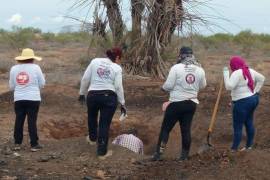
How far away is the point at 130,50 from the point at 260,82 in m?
8.40

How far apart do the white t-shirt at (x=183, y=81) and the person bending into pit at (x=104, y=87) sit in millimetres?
811

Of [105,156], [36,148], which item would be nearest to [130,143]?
[105,156]

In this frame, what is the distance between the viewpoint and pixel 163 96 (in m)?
15.1

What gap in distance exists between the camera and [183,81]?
9.07 meters

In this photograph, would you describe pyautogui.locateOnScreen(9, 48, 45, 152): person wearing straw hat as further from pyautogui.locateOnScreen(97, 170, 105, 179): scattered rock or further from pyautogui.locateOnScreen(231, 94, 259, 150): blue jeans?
pyautogui.locateOnScreen(231, 94, 259, 150): blue jeans

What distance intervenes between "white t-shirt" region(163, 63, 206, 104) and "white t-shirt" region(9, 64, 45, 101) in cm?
212

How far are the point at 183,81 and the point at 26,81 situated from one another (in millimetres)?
2488

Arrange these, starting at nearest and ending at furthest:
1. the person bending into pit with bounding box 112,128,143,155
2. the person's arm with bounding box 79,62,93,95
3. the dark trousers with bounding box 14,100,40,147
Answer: the person's arm with bounding box 79,62,93,95 < the dark trousers with bounding box 14,100,40,147 < the person bending into pit with bounding box 112,128,143,155

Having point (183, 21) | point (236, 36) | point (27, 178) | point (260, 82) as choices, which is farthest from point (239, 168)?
point (236, 36)

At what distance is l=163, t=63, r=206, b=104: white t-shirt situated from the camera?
9062 millimetres

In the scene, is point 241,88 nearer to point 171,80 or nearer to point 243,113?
point 243,113

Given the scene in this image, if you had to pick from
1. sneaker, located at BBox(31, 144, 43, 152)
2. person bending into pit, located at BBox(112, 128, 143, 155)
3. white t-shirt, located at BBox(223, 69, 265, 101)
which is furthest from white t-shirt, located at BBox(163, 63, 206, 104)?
sneaker, located at BBox(31, 144, 43, 152)

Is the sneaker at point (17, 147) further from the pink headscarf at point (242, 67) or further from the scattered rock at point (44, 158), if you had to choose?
the pink headscarf at point (242, 67)

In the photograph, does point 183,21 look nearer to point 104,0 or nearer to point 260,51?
point 104,0
